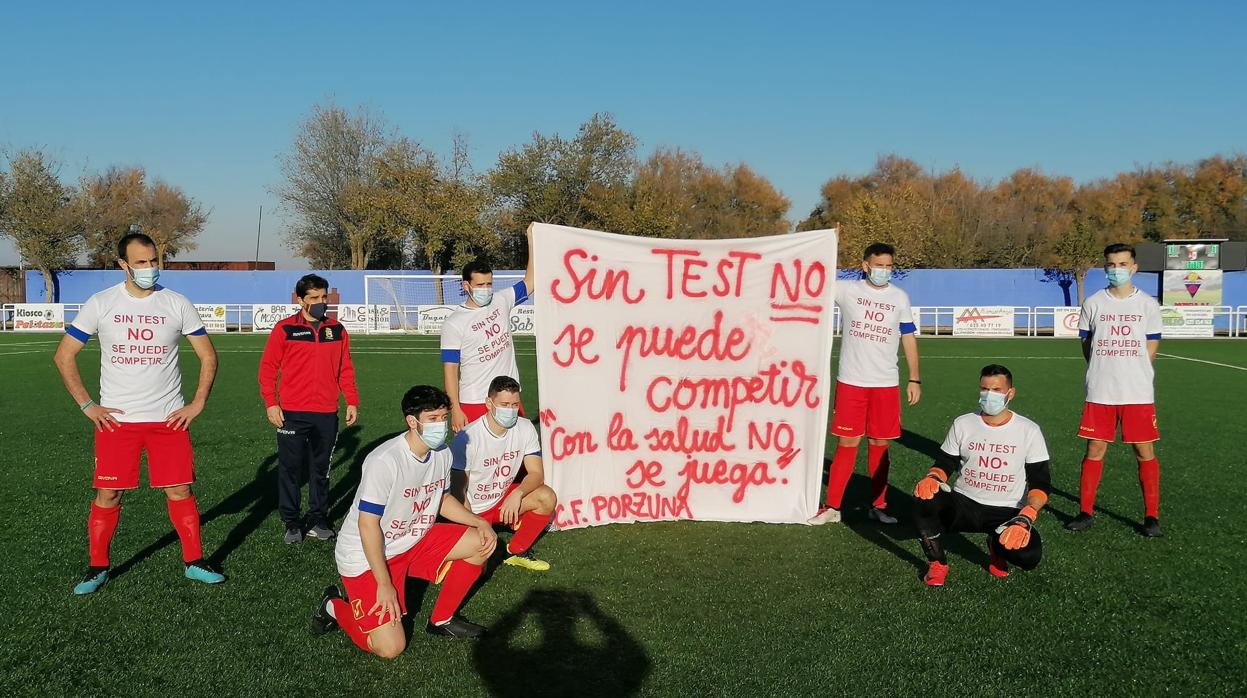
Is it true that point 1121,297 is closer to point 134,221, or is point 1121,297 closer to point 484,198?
point 484,198

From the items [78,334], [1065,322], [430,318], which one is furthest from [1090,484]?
[1065,322]

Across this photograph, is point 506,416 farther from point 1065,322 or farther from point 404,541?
point 1065,322

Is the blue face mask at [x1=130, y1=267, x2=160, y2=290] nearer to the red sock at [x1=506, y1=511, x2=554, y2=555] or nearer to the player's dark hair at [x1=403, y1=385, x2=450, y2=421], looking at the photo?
the player's dark hair at [x1=403, y1=385, x2=450, y2=421]

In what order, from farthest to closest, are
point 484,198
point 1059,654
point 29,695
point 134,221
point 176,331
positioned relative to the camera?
point 134,221 → point 484,198 → point 176,331 → point 1059,654 → point 29,695

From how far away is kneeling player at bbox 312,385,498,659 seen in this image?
4.55 m

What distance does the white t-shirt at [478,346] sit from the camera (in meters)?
6.53

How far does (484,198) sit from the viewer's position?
156 ft

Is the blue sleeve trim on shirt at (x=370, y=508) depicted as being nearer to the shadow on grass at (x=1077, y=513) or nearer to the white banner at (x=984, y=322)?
the shadow on grass at (x=1077, y=513)

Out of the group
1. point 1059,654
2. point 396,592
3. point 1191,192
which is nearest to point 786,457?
point 1059,654

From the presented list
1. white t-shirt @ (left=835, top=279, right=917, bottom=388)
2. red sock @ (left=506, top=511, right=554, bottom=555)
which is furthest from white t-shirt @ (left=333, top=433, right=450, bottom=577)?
white t-shirt @ (left=835, top=279, right=917, bottom=388)

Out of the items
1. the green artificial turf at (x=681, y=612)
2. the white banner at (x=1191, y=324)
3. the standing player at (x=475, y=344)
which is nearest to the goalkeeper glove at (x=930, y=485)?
the green artificial turf at (x=681, y=612)

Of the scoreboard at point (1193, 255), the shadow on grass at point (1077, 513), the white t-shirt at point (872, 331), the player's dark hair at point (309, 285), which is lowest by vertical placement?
the shadow on grass at point (1077, 513)

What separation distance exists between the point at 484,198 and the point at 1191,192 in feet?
167

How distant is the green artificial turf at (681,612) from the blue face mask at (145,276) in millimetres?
2000
